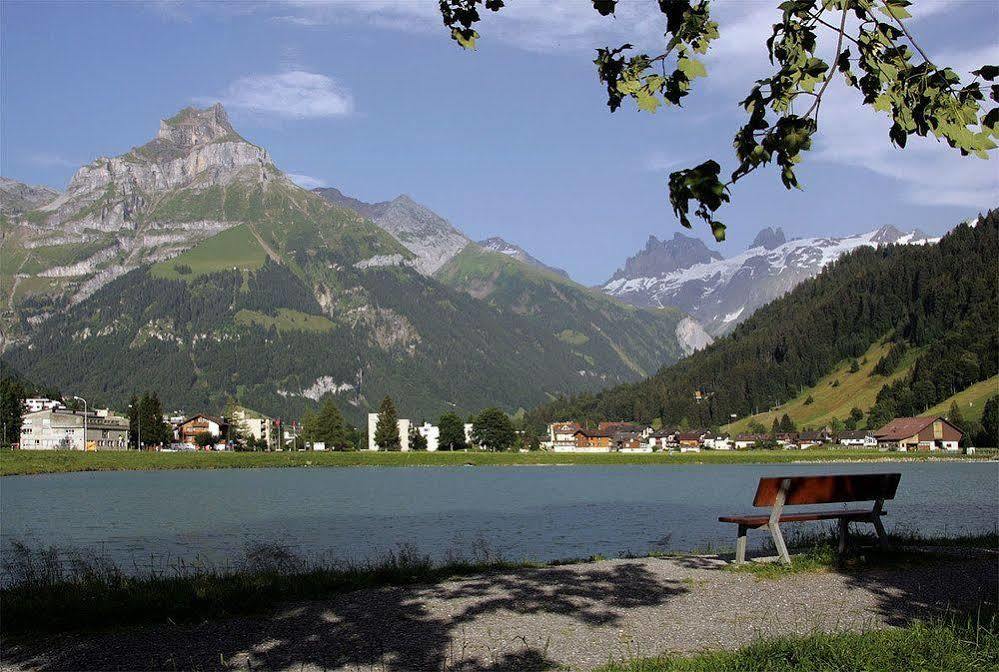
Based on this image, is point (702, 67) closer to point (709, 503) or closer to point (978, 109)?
point (978, 109)

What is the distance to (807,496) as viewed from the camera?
15875mm

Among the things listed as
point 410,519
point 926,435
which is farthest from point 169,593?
point 926,435

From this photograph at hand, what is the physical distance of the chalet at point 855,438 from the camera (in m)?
187

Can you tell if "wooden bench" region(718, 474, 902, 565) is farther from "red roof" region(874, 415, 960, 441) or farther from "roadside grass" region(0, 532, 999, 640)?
"red roof" region(874, 415, 960, 441)

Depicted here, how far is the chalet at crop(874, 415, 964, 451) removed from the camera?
159 m

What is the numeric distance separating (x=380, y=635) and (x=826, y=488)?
29.3 feet


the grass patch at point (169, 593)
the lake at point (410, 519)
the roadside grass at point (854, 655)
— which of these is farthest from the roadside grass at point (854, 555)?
the lake at point (410, 519)

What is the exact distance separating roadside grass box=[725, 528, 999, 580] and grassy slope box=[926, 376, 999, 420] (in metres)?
158

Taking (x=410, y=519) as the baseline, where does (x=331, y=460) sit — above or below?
below

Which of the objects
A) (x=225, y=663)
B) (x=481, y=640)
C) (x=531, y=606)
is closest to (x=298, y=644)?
(x=225, y=663)

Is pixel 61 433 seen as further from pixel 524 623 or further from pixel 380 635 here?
pixel 524 623

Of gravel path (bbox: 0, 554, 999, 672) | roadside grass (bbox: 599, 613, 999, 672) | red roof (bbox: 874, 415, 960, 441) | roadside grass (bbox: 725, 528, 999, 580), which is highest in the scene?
roadside grass (bbox: 599, 613, 999, 672)

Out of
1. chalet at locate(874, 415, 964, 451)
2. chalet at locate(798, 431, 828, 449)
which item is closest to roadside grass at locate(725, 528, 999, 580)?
chalet at locate(874, 415, 964, 451)

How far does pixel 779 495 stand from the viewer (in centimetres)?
1551
